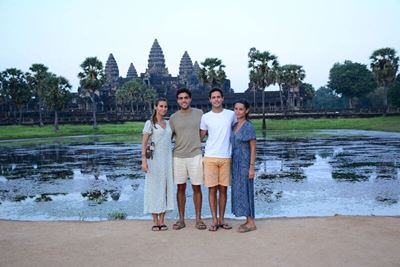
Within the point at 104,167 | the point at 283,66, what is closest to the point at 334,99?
the point at 283,66

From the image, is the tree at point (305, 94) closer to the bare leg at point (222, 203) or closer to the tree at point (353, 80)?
the tree at point (353, 80)

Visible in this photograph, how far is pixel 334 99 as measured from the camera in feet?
441

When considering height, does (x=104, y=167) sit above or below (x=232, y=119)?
below

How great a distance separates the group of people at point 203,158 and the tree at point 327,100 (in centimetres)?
12304

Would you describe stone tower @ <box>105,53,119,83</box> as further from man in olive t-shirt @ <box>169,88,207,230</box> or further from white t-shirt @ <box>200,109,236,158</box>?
white t-shirt @ <box>200,109,236,158</box>

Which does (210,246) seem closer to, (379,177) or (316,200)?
(316,200)

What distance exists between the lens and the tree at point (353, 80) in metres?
88.1

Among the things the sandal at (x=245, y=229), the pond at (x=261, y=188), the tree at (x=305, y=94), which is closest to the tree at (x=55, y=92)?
the pond at (x=261, y=188)

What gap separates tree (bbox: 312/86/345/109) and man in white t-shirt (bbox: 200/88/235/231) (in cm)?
12305

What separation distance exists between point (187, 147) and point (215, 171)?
0.54 meters

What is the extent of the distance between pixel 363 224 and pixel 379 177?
7.50 meters

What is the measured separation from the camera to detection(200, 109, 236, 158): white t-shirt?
6.45 meters

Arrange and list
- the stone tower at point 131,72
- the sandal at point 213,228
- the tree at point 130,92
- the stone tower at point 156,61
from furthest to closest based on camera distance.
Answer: the stone tower at point 131,72
the stone tower at point 156,61
the tree at point 130,92
the sandal at point 213,228

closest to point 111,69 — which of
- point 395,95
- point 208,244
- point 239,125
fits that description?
point 395,95
